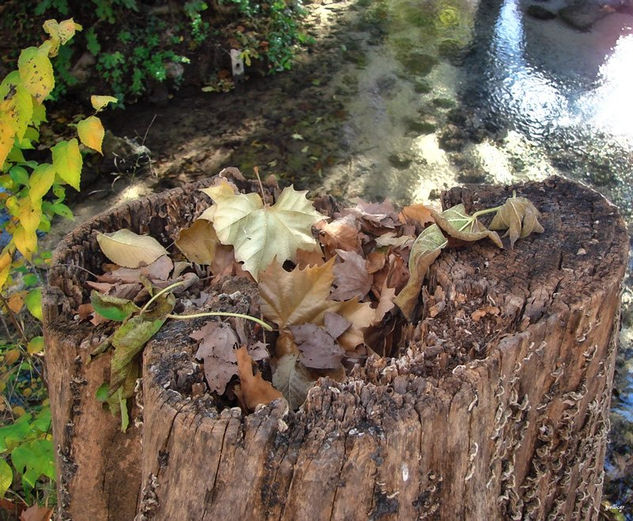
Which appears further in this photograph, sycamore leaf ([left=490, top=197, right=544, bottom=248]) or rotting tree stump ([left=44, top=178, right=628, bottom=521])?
sycamore leaf ([left=490, top=197, right=544, bottom=248])

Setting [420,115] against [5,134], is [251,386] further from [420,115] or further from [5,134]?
[420,115]

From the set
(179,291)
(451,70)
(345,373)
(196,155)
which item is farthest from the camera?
(451,70)

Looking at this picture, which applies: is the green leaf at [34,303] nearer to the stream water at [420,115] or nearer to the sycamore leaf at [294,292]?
the sycamore leaf at [294,292]

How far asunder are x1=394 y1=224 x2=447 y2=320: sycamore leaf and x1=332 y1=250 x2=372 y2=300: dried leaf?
0.11 m

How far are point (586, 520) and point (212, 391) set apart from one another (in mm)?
1291

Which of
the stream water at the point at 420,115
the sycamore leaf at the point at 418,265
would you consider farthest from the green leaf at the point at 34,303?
the stream water at the point at 420,115

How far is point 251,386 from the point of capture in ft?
4.09

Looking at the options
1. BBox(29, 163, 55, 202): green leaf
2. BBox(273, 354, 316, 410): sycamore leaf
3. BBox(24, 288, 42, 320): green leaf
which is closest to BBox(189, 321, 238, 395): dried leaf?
BBox(273, 354, 316, 410): sycamore leaf

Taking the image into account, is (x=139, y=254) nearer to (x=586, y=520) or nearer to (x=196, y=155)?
(x=586, y=520)

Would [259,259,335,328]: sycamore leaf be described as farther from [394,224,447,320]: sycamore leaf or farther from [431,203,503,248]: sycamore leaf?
[431,203,503,248]: sycamore leaf

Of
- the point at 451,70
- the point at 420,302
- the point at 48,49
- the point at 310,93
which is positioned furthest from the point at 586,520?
the point at 451,70

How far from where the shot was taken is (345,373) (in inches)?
56.2

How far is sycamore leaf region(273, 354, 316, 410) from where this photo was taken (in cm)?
135

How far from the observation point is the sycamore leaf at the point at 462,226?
1.57 m
